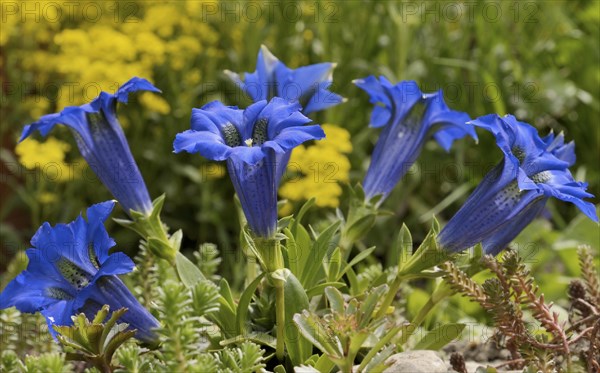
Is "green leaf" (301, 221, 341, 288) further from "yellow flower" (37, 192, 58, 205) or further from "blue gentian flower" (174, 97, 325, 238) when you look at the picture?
"yellow flower" (37, 192, 58, 205)

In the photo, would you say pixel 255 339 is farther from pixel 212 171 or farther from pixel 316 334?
pixel 212 171

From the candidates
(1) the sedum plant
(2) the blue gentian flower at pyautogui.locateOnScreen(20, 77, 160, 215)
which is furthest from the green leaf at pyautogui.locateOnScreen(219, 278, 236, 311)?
(2) the blue gentian flower at pyautogui.locateOnScreen(20, 77, 160, 215)

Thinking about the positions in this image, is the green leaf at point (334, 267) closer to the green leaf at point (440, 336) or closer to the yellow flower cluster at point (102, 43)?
the green leaf at point (440, 336)

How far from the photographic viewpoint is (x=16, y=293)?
4.20 ft

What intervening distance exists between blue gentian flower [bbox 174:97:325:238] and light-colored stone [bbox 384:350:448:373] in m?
0.29

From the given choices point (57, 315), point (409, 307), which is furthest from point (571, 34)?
point (57, 315)

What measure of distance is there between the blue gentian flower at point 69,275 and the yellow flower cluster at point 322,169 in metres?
1.27

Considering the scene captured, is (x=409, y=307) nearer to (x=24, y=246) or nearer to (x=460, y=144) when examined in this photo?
(x=460, y=144)

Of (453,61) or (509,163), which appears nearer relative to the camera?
(509,163)

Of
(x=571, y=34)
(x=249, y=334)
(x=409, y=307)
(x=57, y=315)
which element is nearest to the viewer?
(x=57, y=315)

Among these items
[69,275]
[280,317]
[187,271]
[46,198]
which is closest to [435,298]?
[280,317]

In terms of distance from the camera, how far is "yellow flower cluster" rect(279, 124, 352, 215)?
2531 mm

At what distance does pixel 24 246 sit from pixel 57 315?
1955 mm

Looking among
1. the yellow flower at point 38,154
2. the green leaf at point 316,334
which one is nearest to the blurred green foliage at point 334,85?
the yellow flower at point 38,154
